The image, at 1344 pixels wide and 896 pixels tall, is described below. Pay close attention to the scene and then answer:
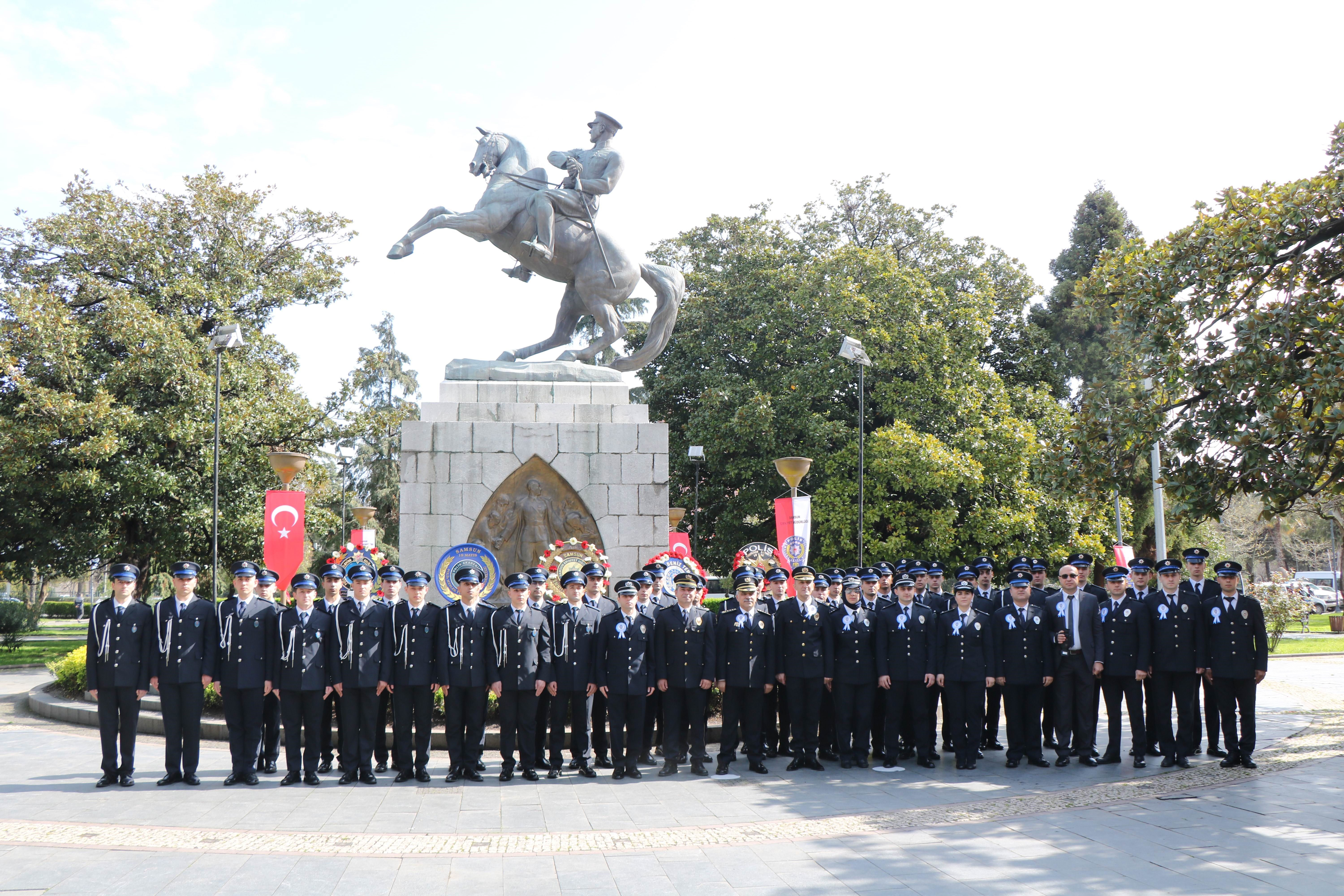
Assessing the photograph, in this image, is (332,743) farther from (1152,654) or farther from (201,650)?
(1152,654)

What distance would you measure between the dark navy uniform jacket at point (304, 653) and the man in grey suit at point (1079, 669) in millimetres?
6445

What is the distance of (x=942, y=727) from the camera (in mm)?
9875

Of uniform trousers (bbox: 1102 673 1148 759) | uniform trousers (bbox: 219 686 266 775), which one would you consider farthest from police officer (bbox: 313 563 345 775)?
uniform trousers (bbox: 1102 673 1148 759)

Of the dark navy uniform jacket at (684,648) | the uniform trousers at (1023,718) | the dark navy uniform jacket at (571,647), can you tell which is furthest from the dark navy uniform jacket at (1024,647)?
the dark navy uniform jacket at (571,647)

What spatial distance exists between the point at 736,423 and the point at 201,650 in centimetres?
1657

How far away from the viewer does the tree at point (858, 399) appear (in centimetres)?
2247

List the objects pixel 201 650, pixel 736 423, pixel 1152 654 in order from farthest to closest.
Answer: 1. pixel 736 423
2. pixel 1152 654
3. pixel 201 650

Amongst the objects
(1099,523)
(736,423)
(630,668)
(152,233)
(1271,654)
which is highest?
(152,233)

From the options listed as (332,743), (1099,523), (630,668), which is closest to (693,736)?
(630,668)

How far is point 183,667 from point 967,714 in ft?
22.3

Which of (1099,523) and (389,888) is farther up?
(1099,523)

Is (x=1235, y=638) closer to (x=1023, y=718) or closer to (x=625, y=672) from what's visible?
(x=1023, y=718)

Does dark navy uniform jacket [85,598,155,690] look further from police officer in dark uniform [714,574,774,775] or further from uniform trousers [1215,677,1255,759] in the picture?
uniform trousers [1215,677,1255,759]

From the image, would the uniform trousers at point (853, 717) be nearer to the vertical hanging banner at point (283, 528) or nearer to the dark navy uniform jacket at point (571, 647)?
the dark navy uniform jacket at point (571, 647)
